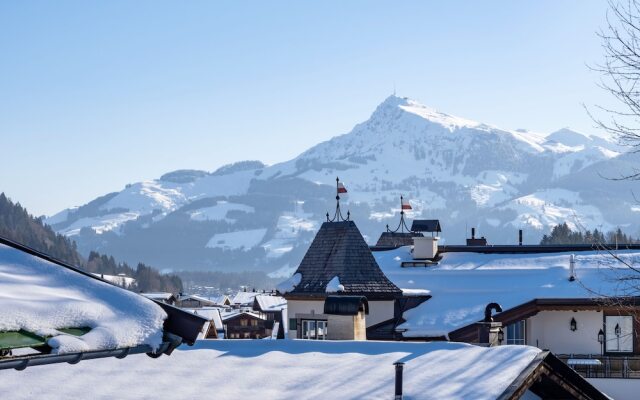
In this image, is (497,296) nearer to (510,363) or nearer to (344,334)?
(344,334)

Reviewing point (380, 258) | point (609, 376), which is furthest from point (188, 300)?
point (609, 376)

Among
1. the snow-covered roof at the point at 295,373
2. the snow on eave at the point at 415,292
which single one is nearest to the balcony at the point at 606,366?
the snow on eave at the point at 415,292

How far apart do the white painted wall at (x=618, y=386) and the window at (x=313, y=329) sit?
7.85m

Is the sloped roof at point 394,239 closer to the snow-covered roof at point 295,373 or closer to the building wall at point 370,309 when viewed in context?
the building wall at point 370,309

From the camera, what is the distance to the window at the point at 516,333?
3084 cm

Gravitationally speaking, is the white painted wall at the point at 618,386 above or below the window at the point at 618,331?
below

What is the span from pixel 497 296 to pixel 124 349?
1054 inches

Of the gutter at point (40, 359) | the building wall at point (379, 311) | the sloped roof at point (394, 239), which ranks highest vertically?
the sloped roof at point (394, 239)

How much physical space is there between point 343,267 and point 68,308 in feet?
81.7

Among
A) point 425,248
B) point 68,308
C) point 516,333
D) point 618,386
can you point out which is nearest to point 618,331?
point 618,386

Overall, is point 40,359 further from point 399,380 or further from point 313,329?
point 313,329

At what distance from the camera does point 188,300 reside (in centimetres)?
14838

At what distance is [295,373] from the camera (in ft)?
41.3

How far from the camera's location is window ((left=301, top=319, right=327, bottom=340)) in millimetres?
29688
